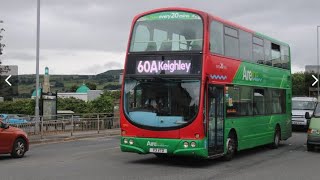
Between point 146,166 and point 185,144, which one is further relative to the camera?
point 146,166

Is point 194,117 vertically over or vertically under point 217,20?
under

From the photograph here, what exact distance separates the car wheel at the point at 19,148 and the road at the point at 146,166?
24cm

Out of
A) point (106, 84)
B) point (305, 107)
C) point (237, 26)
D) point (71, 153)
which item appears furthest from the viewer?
point (106, 84)

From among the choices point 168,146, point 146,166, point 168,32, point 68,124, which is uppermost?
point 168,32

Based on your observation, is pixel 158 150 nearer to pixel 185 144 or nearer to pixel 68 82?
pixel 185 144

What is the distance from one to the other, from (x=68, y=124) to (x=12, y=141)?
10.7 metres

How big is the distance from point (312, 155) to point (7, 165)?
10.4 meters

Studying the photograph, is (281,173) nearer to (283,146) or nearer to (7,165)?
(7,165)

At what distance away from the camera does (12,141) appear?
52.9ft

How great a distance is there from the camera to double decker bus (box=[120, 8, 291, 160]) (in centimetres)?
1350

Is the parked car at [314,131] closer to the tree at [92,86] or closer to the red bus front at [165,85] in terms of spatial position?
the red bus front at [165,85]

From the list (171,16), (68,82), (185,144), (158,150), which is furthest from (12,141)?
(68,82)

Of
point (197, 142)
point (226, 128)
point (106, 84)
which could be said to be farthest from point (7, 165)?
point (106, 84)

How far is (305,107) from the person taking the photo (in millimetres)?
32312
